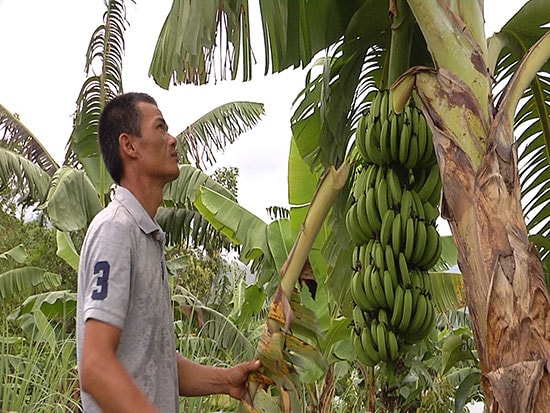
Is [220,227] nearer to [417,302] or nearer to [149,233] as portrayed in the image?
[417,302]

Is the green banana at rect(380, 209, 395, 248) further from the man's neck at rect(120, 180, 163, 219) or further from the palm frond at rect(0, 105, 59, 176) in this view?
the palm frond at rect(0, 105, 59, 176)

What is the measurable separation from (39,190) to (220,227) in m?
2.40

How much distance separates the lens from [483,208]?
1.89 meters

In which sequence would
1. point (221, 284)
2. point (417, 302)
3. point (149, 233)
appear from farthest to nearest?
point (221, 284), point (417, 302), point (149, 233)

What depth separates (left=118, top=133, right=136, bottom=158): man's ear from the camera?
A: 5.60 ft

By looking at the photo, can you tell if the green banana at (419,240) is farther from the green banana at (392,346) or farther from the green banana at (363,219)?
the green banana at (392,346)

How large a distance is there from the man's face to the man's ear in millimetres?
13

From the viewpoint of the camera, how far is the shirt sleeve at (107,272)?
1403 millimetres

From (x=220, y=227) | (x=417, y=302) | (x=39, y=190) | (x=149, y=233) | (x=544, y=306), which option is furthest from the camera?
(x=39, y=190)

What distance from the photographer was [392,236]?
2.31 m

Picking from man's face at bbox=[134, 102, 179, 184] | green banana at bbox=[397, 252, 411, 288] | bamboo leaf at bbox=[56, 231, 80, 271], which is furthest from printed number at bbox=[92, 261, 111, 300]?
bamboo leaf at bbox=[56, 231, 80, 271]

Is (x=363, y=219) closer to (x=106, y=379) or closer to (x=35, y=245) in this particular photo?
(x=106, y=379)

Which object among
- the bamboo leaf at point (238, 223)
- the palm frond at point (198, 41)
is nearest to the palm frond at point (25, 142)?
the bamboo leaf at point (238, 223)

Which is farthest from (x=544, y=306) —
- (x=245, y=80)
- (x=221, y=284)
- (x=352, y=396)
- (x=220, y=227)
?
(x=221, y=284)
